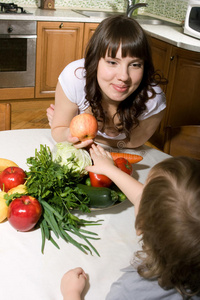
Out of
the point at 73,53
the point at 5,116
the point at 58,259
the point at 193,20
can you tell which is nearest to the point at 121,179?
the point at 58,259

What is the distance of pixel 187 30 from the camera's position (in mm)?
3463

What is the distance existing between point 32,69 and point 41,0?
2.51ft

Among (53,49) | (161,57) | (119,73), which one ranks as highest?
(119,73)

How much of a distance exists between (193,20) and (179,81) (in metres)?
0.57

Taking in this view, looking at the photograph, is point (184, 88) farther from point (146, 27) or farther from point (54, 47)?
point (54, 47)

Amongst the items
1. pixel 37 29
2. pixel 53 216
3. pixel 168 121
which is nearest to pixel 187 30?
pixel 168 121

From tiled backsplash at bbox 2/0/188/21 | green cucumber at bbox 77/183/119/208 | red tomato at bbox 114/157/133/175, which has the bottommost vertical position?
green cucumber at bbox 77/183/119/208

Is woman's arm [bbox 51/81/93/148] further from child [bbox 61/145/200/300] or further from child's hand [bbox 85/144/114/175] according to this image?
child [bbox 61/145/200/300]

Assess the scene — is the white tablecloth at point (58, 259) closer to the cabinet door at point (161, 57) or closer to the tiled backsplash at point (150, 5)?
the cabinet door at point (161, 57)

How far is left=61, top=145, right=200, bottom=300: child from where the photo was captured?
83 centimetres

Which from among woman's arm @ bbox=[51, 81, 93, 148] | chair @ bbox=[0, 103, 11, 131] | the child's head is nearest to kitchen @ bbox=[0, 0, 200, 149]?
woman's arm @ bbox=[51, 81, 93, 148]

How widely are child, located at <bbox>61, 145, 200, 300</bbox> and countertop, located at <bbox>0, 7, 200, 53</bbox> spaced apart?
2.39 m

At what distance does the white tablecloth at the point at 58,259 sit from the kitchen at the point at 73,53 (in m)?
2.24

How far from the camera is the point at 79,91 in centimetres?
169
